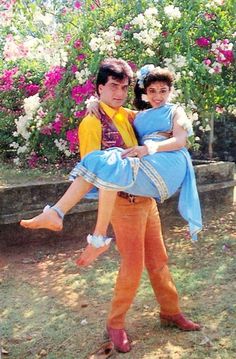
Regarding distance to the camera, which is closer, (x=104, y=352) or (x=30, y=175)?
(x=104, y=352)

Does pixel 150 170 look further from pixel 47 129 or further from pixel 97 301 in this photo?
pixel 47 129

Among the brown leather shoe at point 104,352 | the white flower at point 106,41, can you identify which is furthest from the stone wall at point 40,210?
the brown leather shoe at point 104,352

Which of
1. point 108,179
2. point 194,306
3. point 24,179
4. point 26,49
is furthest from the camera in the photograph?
point 26,49

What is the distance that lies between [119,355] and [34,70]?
237 inches

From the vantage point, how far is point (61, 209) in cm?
273

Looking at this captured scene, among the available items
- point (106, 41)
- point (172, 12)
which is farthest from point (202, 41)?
point (106, 41)

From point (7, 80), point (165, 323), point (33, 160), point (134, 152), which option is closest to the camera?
point (134, 152)

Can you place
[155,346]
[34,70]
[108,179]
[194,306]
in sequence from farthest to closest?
[34,70] → [194,306] → [155,346] → [108,179]

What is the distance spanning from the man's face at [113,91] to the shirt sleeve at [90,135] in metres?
0.17

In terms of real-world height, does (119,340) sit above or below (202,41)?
below

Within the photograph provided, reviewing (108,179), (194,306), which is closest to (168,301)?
(194,306)

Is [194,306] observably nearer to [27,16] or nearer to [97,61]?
[97,61]

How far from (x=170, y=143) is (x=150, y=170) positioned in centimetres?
20

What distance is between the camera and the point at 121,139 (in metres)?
2.99
